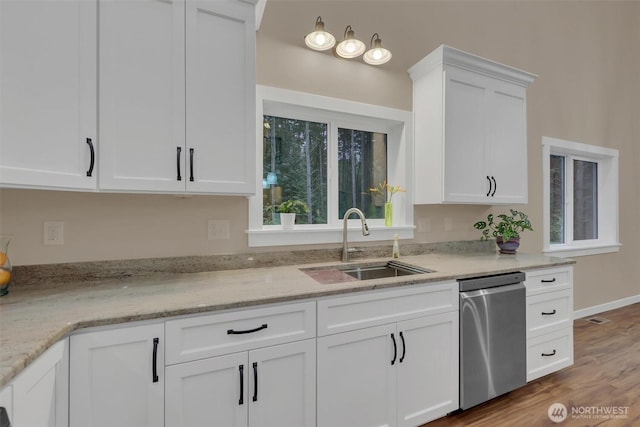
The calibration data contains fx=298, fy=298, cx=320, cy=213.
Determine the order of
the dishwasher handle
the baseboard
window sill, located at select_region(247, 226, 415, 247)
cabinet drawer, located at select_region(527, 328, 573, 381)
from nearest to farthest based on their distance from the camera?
the dishwasher handle, window sill, located at select_region(247, 226, 415, 247), cabinet drawer, located at select_region(527, 328, 573, 381), the baseboard

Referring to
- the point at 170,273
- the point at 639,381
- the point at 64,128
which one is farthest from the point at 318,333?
the point at 639,381

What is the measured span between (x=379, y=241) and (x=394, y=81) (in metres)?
1.31

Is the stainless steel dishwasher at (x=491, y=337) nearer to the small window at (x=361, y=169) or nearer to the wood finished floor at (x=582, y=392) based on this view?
the wood finished floor at (x=582, y=392)

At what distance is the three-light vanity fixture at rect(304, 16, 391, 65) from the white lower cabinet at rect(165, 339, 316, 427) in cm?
192

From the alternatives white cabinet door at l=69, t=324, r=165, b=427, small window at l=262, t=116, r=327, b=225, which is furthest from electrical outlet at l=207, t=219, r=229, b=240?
white cabinet door at l=69, t=324, r=165, b=427

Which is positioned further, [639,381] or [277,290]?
[639,381]

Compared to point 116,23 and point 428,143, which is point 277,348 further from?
point 428,143

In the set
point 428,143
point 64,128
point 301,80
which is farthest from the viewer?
point 428,143

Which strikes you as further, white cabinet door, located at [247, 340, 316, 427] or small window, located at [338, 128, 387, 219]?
small window, located at [338, 128, 387, 219]

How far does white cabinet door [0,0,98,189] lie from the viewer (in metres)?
1.12

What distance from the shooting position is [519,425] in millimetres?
1770

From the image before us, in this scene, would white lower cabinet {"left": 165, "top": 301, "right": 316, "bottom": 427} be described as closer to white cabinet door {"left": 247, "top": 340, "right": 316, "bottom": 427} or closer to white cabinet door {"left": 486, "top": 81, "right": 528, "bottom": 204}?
white cabinet door {"left": 247, "top": 340, "right": 316, "bottom": 427}

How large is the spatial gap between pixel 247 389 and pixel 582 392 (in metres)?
2.35

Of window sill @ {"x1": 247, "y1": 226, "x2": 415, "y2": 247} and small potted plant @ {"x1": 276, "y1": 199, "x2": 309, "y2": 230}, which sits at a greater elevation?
small potted plant @ {"x1": 276, "y1": 199, "x2": 309, "y2": 230}
